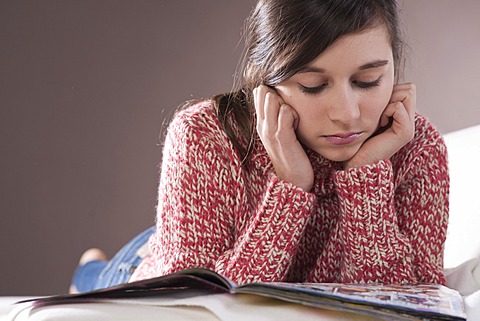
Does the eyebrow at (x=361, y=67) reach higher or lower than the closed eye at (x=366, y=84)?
higher

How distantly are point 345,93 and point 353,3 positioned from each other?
6.0 inches

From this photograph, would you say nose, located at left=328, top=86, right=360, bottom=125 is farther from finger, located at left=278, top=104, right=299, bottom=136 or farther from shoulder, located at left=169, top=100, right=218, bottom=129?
shoulder, located at left=169, top=100, right=218, bottom=129

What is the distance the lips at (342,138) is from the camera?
131cm

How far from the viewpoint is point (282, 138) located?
1.34 meters

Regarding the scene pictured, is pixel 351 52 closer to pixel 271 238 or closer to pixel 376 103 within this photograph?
pixel 376 103

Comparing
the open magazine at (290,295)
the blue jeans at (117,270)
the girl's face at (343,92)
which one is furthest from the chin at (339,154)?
the blue jeans at (117,270)

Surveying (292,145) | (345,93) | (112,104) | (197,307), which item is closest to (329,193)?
(292,145)

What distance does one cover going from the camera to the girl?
1262 mm

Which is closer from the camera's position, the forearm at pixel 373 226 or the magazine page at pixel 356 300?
the magazine page at pixel 356 300

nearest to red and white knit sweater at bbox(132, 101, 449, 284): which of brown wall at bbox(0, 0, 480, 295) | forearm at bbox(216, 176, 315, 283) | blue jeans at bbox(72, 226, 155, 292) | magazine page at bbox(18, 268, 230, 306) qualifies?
forearm at bbox(216, 176, 315, 283)

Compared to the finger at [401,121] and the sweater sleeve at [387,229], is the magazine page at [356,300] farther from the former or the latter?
the finger at [401,121]

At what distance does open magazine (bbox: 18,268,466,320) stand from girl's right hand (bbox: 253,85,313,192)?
1.33 feet

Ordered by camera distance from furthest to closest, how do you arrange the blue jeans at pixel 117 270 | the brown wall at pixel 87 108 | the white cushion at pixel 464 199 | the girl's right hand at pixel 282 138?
the brown wall at pixel 87 108
the blue jeans at pixel 117 270
the white cushion at pixel 464 199
the girl's right hand at pixel 282 138

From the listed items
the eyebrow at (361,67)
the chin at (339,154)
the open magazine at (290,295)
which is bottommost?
the open magazine at (290,295)
